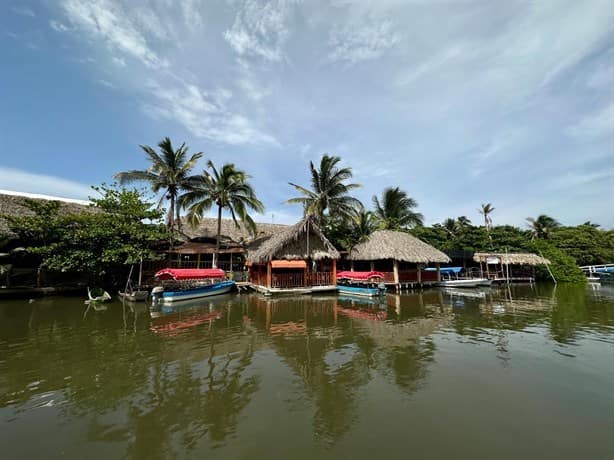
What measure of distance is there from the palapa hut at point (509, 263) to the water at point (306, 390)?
16968 millimetres

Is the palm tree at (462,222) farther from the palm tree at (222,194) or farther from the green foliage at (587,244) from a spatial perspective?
the palm tree at (222,194)

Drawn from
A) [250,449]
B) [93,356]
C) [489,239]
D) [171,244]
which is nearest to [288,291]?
[171,244]

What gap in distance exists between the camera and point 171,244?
18391mm

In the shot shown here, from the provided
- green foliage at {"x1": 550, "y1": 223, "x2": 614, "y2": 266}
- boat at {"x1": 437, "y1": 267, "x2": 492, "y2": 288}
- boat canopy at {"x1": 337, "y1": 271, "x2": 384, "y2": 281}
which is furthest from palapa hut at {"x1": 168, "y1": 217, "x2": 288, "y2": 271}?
green foliage at {"x1": 550, "y1": 223, "x2": 614, "y2": 266}

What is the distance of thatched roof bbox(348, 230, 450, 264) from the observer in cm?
1936

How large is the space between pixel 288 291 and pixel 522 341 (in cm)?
1135

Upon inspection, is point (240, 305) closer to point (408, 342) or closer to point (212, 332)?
point (212, 332)

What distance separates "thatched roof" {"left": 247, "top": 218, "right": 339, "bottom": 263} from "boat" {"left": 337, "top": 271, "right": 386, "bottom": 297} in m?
1.82

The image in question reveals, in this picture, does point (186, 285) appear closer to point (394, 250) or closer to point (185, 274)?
point (185, 274)

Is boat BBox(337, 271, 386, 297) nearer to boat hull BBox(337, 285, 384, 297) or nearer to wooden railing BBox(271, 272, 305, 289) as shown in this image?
boat hull BBox(337, 285, 384, 297)

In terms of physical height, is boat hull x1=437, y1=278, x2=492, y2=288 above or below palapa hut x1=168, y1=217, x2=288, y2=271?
below

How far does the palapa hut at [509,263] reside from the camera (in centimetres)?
2436

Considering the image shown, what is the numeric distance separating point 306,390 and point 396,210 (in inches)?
938

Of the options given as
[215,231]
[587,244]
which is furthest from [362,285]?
[587,244]
